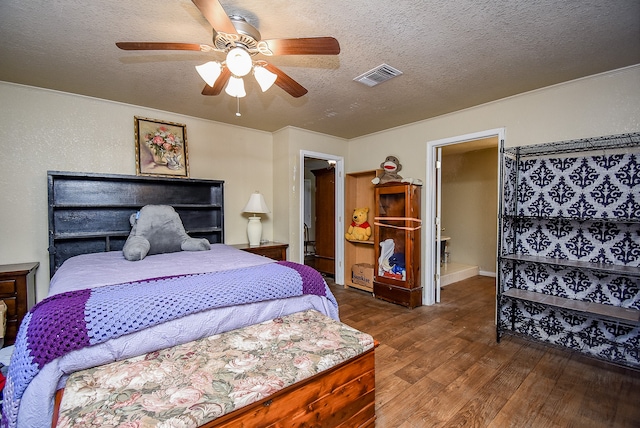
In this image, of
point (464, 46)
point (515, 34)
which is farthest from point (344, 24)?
point (515, 34)

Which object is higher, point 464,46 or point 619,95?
point 464,46

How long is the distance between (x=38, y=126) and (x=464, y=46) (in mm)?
3939

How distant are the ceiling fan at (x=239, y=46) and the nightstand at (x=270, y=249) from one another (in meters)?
2.18

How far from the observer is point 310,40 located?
1.52 metres

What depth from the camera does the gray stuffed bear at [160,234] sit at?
8.84 feet

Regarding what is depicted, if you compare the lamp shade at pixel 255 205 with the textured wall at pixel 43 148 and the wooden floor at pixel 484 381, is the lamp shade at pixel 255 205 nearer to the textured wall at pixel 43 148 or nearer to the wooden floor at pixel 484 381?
the textured wall at pixel 43 148

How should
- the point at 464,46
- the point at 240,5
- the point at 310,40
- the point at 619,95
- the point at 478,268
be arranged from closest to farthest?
the point at 310,40
the point at 240,5
the point at 464,46
the point at 619,95
the point at 478,268

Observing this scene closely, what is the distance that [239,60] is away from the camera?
165 centimetres

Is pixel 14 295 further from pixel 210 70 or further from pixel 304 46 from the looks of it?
pixel 304 46

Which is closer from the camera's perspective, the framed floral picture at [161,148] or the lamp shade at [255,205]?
the framed floral picture at [161,148]

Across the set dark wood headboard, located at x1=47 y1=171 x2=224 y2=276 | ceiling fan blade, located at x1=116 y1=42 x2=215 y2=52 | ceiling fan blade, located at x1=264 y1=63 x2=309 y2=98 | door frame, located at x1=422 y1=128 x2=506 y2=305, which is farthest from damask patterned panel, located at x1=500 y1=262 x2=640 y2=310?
dark wood headboard, located at x1=47 y1=171 x2=224 y2=276

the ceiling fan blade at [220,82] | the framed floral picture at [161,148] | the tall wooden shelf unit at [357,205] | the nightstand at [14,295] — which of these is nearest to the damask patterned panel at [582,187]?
the tall wooden shelf unit at [357,205]

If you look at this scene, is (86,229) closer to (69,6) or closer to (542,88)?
(69,6)

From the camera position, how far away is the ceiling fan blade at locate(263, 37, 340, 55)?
4.97ft
